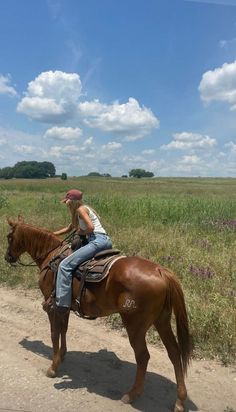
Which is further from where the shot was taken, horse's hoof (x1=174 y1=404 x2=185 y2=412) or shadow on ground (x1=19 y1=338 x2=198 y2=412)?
shadow on ground (x1=19 y1=338 x2=198 y2=412)

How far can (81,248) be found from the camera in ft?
16.6

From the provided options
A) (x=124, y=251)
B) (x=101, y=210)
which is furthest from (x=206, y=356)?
(x=101, y=210)

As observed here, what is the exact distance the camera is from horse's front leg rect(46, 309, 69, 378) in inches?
197

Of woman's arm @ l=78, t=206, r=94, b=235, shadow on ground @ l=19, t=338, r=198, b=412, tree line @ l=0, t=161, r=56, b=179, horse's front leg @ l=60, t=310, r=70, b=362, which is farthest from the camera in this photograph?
tree line @ l=0, t=161, r=56, b=179

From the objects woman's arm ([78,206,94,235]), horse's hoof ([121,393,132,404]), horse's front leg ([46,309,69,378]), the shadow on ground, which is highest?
woman's arm ([78,206,94,235])

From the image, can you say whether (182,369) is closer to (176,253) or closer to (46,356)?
(46,356)

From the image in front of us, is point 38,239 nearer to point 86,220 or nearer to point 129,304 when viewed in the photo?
point 86,220

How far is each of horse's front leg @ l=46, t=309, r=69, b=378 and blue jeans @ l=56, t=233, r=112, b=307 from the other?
26cm

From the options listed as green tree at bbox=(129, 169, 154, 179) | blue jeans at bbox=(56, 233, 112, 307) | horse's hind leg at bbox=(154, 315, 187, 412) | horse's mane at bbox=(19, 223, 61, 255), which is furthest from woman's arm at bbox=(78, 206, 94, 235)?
green tree at bbox=(129, 169, 154, 179)

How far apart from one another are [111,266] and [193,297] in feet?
8.77

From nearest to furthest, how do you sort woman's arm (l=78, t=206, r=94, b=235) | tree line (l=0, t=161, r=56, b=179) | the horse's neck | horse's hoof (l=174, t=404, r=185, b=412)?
horse's hoof (l=174, t=404, r=185, b=412), woman's arm (l=78, t=206, r=94, b=235), the horse's neck, tree line (l=0, t=161, r=56, b=179)

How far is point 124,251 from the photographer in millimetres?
10016

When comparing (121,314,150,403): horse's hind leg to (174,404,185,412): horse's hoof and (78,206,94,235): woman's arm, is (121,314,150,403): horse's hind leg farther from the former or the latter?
(78,206,94,235): woman's arm

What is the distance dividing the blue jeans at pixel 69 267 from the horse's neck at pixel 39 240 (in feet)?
2.27
